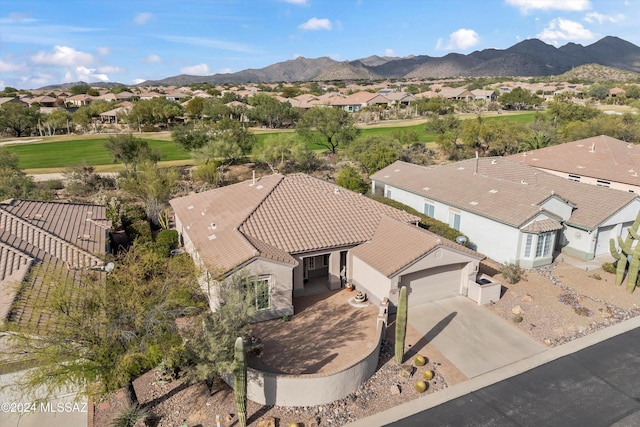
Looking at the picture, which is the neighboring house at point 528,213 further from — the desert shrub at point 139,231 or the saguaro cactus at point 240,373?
the desert shrub at point 139,231

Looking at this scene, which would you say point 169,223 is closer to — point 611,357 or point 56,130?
point 611,357

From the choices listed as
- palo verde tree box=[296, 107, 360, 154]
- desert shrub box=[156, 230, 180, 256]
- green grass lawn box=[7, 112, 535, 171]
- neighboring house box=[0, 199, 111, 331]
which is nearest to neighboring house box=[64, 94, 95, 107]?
green grass lawn box=[7, 112, 535, 171]

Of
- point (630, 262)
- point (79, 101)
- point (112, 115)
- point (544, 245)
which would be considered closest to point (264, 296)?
point (544, 245)

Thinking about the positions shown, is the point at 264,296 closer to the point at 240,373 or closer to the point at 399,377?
the point at 240,373

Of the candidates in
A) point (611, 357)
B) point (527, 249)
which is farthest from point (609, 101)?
point (611, 357)

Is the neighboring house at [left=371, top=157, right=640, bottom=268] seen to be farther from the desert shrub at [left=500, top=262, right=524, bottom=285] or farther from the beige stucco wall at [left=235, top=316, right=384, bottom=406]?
the beige stucco wall at [left=235, top=316, right=384, bottom=406]

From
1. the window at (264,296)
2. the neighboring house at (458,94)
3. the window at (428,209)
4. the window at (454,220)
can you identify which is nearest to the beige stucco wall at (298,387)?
the window at (264,296)
